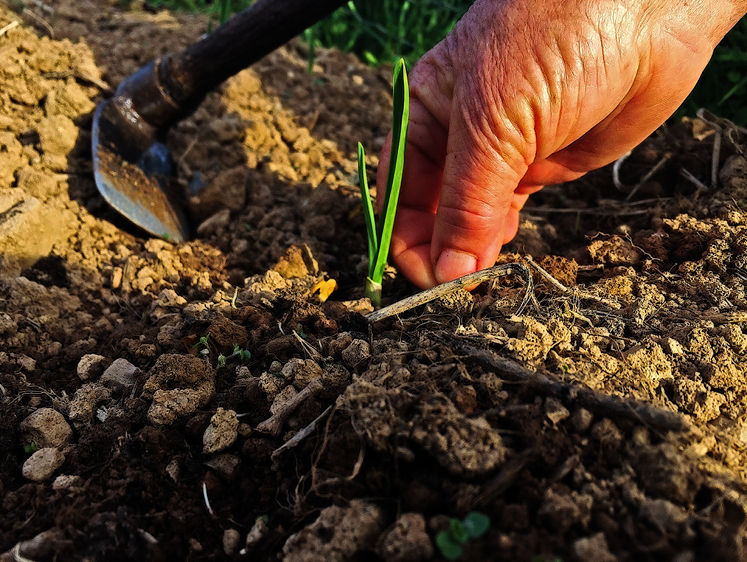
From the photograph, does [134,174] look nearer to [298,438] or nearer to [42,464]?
[42,464]

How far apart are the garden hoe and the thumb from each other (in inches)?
32.6

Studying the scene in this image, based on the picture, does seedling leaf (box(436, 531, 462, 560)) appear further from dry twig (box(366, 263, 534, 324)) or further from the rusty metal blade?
the rusty metal blade

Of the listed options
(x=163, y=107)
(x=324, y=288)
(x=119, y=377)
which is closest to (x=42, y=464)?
(x=119, y=377)

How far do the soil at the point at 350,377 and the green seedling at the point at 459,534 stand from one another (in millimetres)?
14

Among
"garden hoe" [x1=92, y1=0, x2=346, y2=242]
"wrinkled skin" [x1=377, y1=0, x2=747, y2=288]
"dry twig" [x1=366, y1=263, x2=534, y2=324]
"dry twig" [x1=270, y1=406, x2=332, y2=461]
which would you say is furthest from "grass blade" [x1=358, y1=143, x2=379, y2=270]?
"garden hoe" [x1=92, y1=0, x2=346, y2=242]

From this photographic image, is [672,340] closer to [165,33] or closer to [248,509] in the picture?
[248,509]

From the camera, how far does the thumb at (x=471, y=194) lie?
1.29m

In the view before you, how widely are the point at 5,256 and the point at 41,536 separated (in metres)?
1.12

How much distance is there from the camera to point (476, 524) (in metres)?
0.82

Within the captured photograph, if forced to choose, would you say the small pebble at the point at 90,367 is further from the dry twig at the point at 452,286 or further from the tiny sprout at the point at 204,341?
the dry twig at the point at 452,286

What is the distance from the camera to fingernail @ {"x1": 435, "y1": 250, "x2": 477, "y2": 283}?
4.77ft

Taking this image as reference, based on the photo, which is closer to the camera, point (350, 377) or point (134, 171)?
point (350, 377)

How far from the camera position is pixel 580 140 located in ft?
5.29

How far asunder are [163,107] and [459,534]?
1972 mm
